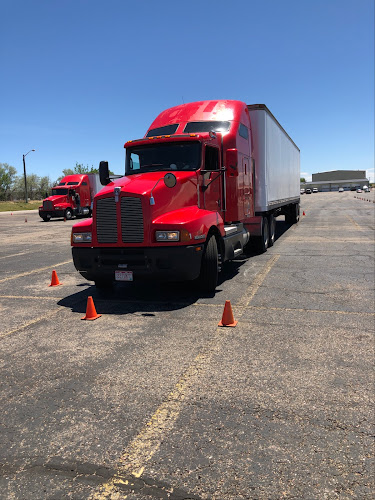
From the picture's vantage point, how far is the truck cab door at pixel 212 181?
303 inches

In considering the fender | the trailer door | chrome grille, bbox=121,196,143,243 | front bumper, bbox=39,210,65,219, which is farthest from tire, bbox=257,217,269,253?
front bumper, bbox=39,210,65,219

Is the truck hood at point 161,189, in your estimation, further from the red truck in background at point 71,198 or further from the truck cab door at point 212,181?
the red truck in background at point 71,198

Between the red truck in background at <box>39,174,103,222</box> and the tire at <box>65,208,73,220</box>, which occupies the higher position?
the red truck in background at <box>39,174,103,222</box>

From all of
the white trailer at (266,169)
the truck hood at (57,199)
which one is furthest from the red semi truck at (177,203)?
the truck hood at (57,199)

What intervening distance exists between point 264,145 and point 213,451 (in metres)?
9.70

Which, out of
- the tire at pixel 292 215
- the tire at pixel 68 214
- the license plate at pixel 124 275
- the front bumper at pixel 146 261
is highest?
the tire at pixel 68 214

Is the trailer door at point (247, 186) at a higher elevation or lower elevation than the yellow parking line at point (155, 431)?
higher

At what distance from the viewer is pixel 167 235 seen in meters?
6.41

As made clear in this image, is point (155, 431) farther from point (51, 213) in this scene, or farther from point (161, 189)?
point (51, 213)

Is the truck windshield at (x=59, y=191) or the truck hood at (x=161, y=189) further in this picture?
the truck windshield at (x=59, y=191)

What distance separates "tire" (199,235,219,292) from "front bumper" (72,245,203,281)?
30cm

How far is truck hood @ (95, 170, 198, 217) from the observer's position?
656 centimetres

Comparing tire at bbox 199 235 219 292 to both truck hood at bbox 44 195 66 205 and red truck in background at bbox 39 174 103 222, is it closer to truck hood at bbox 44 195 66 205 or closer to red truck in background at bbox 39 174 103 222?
red truck in background at bbox 39 174 103 222

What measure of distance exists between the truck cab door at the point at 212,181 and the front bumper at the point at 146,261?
1588 millimetres
